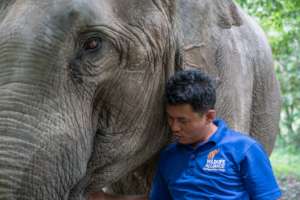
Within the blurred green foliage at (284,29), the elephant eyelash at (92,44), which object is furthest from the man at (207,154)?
the blurred green foliage at (284,29)

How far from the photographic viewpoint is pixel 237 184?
10.2 feet

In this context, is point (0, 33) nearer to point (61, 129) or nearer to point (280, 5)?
point (61, 129)

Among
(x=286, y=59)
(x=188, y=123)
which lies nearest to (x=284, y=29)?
(x=286, y=59)

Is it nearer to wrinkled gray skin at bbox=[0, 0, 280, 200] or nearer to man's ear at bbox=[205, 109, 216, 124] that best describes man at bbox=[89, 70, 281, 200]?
man's ear at bbox=[205, 109, 216, 124]

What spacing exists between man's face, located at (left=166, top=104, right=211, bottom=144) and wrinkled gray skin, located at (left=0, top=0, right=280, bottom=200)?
8.6 inches

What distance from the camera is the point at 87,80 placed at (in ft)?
9.47

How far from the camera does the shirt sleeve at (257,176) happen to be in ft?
9.98

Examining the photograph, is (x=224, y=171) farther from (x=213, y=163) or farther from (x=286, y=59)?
(x=286, y=59)

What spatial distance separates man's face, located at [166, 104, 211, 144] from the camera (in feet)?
9.89

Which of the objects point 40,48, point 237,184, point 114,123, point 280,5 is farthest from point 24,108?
point 280,5

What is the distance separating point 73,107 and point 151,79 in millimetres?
539

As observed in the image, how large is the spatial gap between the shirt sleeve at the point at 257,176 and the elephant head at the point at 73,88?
56cm

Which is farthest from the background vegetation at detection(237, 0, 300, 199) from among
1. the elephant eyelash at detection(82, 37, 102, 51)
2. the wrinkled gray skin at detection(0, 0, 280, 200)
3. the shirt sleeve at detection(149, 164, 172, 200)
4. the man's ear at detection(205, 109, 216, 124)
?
the elephant eyelash at detection(82, 37, 102, 51)

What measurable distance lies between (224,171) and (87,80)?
757 mm
